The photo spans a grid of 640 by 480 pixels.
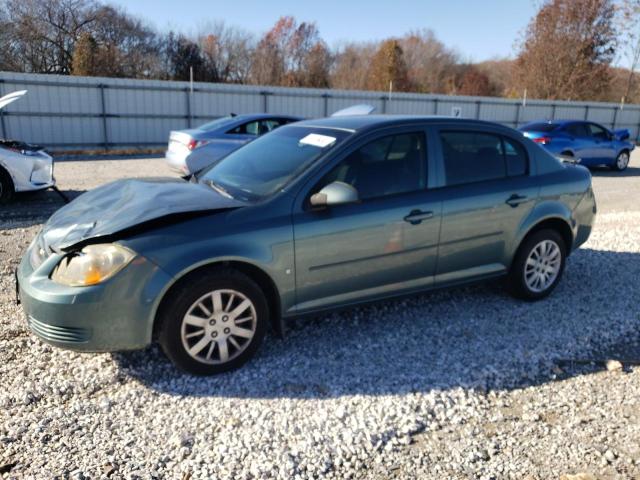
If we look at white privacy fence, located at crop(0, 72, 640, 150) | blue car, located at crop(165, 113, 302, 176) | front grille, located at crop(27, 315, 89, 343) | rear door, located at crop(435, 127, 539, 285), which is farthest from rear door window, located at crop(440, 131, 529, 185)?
white privacy fence, located at crop(0, 72, 640, 150)

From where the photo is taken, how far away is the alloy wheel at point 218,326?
11.2ft

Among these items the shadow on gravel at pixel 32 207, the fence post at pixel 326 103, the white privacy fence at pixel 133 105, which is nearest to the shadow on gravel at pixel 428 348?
the shadow on gravel at pixel 32 207

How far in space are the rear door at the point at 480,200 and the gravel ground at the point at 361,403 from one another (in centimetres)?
51

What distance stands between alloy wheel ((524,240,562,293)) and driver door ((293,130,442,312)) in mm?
1193

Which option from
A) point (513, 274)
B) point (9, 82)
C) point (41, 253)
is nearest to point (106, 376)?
point (41, 253)

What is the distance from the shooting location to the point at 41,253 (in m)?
3.58

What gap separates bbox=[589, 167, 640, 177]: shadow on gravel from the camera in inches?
614

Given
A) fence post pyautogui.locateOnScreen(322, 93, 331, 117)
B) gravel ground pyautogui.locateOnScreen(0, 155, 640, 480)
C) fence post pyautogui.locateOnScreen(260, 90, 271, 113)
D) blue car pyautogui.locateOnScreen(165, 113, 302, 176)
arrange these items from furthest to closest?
1. fence post pyautogui.locateOnScreen(322, 93, 331, 117)
2. fence post pyautogui.locateOnScreen(260, 90, 271, 113)
3. blue car pyautogui.locateOnScreen(165, 113, 302, 176)
4. gravel ground pyautogui.locateOnScreen(0, 155, 640, 480)

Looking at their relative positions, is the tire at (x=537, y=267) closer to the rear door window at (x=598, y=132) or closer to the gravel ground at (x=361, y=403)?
the gravel ground at (x=361, y=403)

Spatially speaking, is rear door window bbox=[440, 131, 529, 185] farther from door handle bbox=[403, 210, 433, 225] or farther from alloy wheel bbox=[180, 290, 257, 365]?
alloy wheel bbox=[180, 290, 257, 365]

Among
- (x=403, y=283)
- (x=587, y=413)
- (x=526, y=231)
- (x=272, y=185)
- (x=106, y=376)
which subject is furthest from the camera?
(x=526, y=231)

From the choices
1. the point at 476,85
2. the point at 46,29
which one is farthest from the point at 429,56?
the point at 46,29

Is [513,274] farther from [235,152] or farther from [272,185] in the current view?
[235,152]

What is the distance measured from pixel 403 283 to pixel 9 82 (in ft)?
54.1
